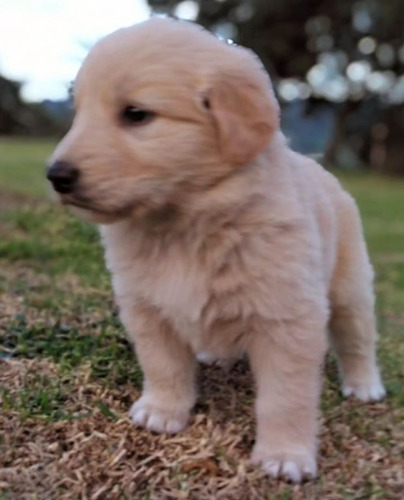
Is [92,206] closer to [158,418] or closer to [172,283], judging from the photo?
[172,283]

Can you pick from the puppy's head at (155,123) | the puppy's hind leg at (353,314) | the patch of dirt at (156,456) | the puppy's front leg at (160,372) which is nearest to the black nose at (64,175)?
the puppy's head at (155,123)

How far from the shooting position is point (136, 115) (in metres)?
2.48

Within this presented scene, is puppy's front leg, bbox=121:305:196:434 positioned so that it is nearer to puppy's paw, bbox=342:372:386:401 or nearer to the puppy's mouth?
the puppy's mouth

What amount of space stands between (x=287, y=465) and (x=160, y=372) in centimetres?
56

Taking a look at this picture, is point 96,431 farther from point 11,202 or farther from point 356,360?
point 11,202

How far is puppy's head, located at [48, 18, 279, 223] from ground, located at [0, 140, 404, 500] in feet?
2.85

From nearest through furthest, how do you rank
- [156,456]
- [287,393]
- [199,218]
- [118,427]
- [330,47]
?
[199,218] < [287,393] < [156,456] < [118,427] < [330,47]

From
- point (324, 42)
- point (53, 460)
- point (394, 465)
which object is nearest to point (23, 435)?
point (53, 460)

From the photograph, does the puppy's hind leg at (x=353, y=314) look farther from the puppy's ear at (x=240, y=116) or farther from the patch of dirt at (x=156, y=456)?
the puppy's ear at (x=240, y=116)

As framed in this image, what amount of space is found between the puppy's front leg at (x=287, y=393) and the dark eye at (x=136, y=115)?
786mm

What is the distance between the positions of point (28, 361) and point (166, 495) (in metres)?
1.02

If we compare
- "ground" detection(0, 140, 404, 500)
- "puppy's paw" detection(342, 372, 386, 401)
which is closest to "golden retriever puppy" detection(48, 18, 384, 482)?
"ground" detection(0, 140, 404, 500)

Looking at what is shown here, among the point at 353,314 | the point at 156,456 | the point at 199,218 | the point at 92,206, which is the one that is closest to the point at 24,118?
the point at 353,314

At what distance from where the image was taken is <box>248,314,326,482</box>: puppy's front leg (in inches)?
109
